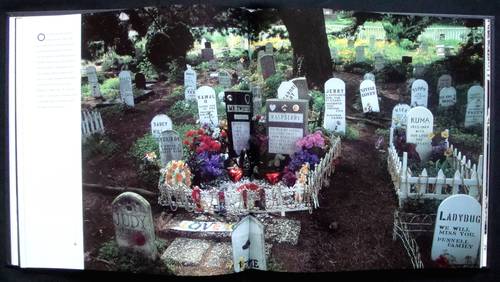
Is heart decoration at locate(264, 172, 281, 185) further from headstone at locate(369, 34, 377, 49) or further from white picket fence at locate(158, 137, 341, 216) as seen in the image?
headstone at locate(369, 34, 377, 49)

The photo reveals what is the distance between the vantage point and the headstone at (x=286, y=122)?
1580mm

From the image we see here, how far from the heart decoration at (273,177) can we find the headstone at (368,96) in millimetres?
342

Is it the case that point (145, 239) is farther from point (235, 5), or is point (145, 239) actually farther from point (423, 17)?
point (423, 17)

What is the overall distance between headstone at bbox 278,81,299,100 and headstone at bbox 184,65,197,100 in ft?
0.87

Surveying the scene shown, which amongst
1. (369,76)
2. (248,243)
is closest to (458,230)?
(369,76)

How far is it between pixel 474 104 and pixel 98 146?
117 cm

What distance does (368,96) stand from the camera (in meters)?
1.56

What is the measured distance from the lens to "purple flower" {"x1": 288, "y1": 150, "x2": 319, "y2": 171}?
1561 mm

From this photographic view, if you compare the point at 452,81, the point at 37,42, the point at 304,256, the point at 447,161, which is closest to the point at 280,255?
the point at 304,256

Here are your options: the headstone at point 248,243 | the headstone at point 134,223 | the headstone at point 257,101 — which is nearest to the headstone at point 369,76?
the headstone at point 257,101

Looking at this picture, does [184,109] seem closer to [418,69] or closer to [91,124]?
[91,124]

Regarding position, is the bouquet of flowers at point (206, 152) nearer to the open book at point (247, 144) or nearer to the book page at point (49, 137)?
the open book at point (247, 144)

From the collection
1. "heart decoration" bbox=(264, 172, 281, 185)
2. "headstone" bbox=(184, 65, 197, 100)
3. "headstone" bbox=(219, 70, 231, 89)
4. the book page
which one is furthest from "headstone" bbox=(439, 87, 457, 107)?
the book page

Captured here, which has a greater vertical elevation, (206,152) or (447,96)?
(447,96)
